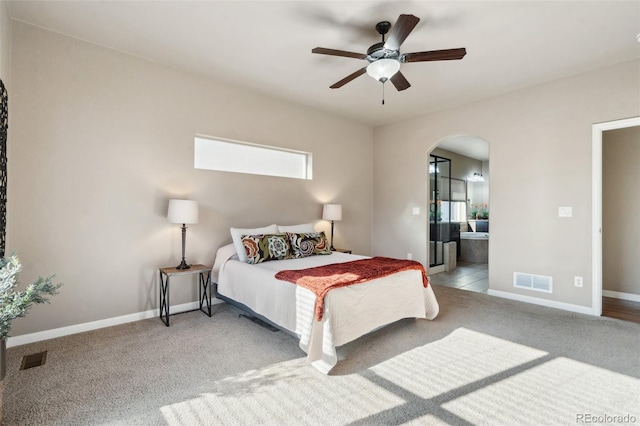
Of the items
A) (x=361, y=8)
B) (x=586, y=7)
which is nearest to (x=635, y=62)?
(x=586, y=7)

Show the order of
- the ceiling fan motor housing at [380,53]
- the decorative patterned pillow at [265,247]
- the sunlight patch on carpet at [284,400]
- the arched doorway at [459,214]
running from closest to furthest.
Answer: the sunlight patch on carpet at [284,400]
the ceiling fan motor housing at [380,53]
the decorative patterned pillow at [265,247]
the arched doorway at [459,214]

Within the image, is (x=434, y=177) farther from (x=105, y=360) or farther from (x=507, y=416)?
(x=105, y=360)

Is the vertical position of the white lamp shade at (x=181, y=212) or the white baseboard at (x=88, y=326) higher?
the white lamp shade at (x=181, y=212)

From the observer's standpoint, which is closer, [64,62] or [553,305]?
[64,62]

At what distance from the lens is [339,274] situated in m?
2.85

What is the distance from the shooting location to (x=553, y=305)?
3.93 meters

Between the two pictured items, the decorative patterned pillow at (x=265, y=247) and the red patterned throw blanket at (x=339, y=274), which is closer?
the red patterned throw blanket at (x=339, y=274)

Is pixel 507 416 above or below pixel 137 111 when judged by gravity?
below

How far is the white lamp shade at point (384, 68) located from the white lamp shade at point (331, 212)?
2456mm

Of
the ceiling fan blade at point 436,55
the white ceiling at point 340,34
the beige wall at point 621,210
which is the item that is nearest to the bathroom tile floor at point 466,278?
the beige wall at point 621,210

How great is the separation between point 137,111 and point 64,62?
703 mm

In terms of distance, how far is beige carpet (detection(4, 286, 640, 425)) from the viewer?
184 cm

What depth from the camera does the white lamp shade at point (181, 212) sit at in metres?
3.34

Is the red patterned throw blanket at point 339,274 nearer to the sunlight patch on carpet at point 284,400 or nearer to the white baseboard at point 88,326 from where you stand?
the sunlight patch on carpet at point 284,400
